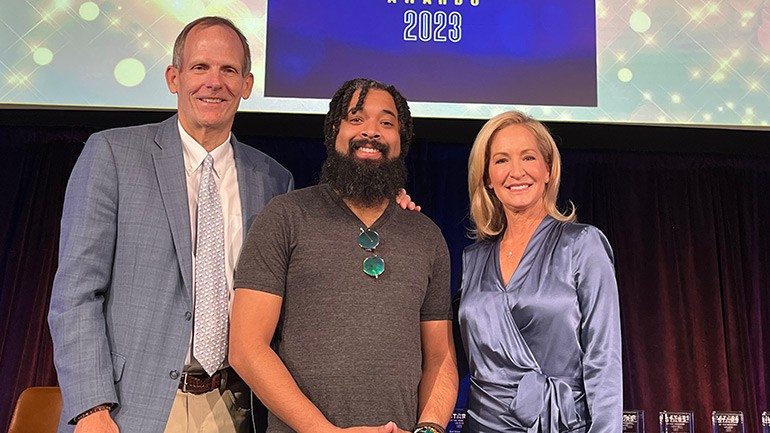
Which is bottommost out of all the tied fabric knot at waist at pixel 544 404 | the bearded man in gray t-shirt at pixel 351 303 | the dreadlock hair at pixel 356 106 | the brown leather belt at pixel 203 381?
the tied fabric knot at waist at pixel 544 404

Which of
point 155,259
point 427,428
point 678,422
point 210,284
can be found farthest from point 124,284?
point 678,422

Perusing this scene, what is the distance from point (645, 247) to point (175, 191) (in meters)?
3.32


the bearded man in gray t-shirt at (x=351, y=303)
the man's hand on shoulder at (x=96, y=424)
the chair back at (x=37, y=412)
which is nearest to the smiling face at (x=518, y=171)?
the bearded man in gray t-shirt at (x=351, y=303)

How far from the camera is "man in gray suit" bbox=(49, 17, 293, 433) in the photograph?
5.58 ft

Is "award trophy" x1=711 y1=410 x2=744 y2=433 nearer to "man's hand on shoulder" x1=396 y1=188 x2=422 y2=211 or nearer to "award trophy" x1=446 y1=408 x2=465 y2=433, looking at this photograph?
"award trophy" x1=446 y1=408 x2=465 y2=433

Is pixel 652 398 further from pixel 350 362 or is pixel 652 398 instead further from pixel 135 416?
pixel 135 416

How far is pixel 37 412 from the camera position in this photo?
3.41 meters

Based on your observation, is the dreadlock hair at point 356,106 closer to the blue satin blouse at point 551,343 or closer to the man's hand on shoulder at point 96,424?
the blue satin blouse at point 551,343

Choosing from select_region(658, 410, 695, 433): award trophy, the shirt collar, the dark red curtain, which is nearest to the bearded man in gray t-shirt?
the shirt collar

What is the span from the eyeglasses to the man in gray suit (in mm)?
353

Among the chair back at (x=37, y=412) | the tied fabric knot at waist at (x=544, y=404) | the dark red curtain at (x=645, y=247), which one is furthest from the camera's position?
the dark red curtain at (x=645, y=247)

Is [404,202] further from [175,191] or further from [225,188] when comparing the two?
[175,191]

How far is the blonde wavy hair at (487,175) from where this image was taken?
2148 mm

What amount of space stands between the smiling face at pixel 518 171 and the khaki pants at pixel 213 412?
0.91 m
